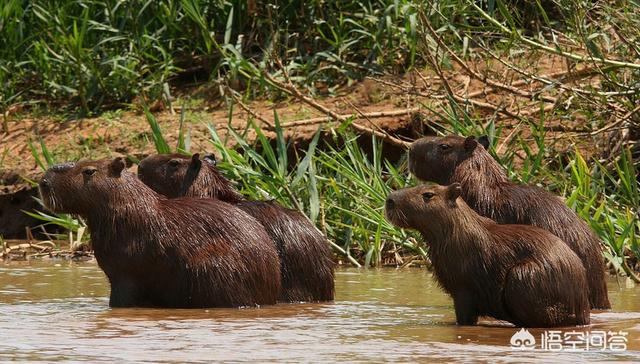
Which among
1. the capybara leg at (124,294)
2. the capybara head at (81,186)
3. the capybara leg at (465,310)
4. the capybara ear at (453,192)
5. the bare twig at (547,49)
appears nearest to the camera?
the capybara leg at (465,310)

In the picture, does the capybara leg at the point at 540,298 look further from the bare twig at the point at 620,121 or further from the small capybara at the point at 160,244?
the bare twig at the point at 620,121

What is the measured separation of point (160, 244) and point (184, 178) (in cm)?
99

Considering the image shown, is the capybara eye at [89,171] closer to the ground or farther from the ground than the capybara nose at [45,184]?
farther from the ground

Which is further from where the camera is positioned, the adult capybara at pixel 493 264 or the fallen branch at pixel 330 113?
the fallen branch at pixel 330 113

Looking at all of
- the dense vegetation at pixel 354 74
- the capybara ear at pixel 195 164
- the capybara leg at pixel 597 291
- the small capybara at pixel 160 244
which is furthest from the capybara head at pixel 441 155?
the dense vegetation at pixel 354 74

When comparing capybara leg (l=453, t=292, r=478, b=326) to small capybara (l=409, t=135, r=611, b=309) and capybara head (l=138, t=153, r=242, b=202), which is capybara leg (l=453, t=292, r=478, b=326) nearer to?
small capybara (l=409, t=135, r=611, b=309)

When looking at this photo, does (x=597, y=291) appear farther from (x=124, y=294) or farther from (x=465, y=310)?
(x=124, y=294)

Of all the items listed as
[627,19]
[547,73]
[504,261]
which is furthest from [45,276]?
[547,73]

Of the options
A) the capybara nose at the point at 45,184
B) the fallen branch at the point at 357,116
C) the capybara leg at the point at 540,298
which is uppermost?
the fallen branch at the point at 357,116

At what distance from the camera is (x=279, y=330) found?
6.14 m

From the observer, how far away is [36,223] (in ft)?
37.6

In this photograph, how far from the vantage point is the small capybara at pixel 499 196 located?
7289 mm

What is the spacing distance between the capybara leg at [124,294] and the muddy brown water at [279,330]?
7 centimetres

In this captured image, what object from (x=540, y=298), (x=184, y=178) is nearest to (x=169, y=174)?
(x=184, y=178)
